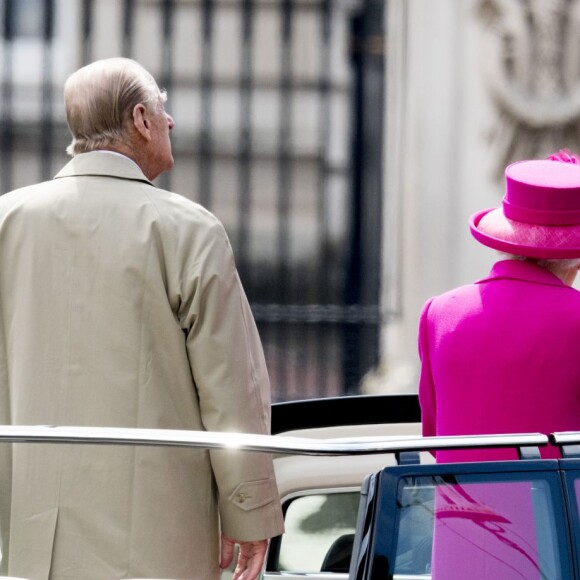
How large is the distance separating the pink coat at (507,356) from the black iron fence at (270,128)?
513cm

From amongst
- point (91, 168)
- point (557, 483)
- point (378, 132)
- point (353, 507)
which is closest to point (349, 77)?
point (378, 132)

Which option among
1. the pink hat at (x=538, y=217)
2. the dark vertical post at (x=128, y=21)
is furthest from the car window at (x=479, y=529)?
the dark vertical post at (x=128, y=21)

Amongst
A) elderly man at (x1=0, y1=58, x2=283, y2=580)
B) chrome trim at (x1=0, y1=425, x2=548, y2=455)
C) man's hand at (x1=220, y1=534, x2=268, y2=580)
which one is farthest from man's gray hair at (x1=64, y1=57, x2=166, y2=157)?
man's hand at (x1=220, y1=534, x2=268, y2=580)

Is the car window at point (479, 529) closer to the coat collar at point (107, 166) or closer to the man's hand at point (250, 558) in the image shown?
the man's hand at point (250, 558)

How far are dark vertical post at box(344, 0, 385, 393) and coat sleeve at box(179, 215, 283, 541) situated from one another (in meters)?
5.18

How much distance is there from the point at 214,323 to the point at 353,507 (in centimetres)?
101

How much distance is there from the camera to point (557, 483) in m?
1.91

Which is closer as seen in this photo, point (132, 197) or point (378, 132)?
point (132, 197)

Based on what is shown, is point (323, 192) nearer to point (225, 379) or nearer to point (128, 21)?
point (128, 21)

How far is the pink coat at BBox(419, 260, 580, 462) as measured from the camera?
7.26 feet

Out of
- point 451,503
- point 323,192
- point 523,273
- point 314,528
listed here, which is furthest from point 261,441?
point 323,192

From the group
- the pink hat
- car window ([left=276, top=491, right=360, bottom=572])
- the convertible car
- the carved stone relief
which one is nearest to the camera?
the convertible car

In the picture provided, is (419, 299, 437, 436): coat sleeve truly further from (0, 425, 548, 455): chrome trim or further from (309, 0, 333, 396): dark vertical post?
(309, 0, 333, 396): dark vertical post

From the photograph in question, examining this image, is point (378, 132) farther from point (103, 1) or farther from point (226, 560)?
point (226, 560)
